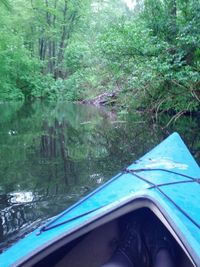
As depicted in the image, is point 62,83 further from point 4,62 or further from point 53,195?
point 53,195

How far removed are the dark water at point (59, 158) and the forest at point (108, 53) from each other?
3.98 ft

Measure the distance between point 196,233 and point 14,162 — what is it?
4.67m

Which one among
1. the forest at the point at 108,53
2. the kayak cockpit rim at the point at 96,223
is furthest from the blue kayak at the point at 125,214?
the forest at the point at 108,53

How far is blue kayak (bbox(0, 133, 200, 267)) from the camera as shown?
6.16ft

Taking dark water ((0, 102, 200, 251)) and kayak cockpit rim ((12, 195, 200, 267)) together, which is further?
dark water ((0, 102, 200, 251))

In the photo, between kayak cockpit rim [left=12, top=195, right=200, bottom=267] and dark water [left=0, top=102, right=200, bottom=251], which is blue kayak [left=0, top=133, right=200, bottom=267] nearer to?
kayak cockpit rim [left=12, top=195, right=200, bottom=267]

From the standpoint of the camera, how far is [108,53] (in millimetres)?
10812

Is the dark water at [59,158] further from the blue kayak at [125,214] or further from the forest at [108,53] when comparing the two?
the forest at [108,53]

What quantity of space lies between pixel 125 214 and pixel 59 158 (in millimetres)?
4214

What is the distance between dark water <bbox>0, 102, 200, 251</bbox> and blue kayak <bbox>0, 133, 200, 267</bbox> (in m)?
0.86

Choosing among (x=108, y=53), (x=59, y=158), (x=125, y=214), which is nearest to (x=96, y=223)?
(x=125, y=214)

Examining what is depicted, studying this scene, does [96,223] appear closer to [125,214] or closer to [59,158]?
[125,214]

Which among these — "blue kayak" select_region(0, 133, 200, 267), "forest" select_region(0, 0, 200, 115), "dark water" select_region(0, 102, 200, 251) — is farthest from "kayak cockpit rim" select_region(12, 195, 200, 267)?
"forest" select_region(0, 0, 200, 115)

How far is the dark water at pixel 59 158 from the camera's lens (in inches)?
157
